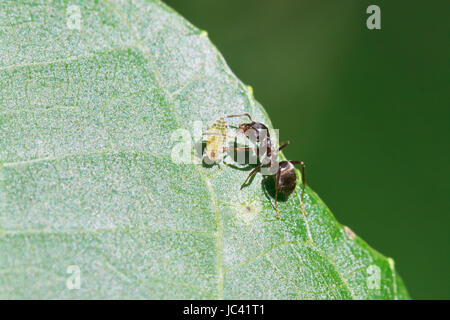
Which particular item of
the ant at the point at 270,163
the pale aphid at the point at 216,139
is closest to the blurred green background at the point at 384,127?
the ant at the point at 270,163

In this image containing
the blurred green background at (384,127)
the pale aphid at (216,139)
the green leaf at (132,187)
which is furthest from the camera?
the blurred green background at (384,127)

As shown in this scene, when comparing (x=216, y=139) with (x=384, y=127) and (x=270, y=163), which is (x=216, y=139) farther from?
(x=384, y=127)

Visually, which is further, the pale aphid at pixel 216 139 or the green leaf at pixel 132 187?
the pale aphid at pixel 216 139

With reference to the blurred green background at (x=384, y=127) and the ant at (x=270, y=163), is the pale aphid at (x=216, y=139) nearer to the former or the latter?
the ant at (x=270, y=163)

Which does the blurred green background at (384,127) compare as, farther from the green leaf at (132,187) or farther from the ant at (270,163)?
the green leaf at (132,187)

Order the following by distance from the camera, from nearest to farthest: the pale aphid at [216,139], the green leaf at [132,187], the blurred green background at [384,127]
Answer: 1. the green leaf at [132,187]
2. the pale aphid at [216,139]
3. the blurred green background at [384,127]

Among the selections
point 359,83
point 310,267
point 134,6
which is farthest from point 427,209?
point 134,6
